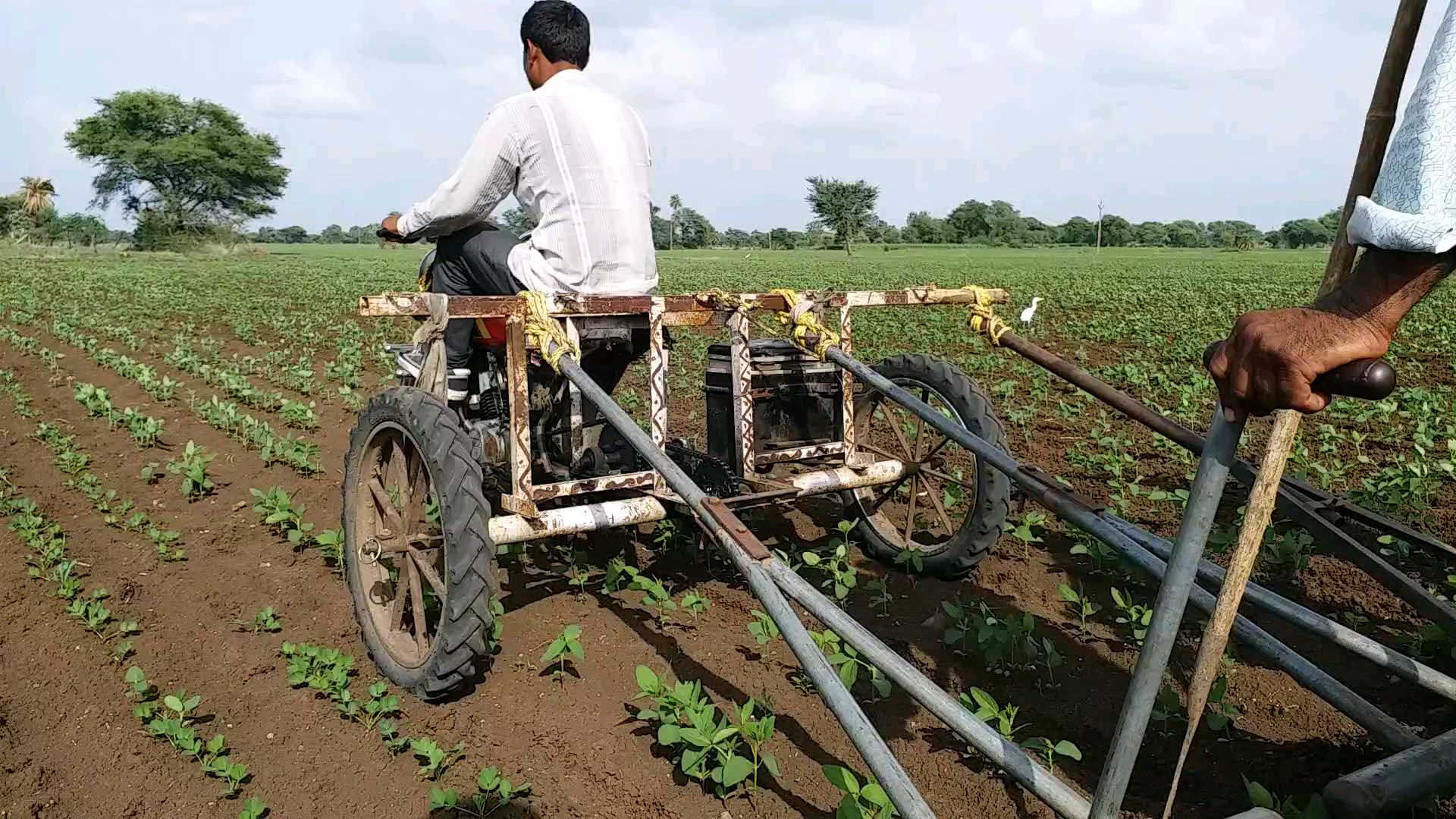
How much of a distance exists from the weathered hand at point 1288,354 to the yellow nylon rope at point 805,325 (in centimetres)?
222

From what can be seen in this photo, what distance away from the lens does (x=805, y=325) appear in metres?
3.70

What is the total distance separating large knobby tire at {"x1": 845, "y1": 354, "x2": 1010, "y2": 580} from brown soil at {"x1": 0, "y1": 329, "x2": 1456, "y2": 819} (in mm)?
197

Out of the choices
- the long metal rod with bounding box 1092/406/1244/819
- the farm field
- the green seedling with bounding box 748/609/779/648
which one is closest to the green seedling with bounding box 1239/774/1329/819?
the farm field

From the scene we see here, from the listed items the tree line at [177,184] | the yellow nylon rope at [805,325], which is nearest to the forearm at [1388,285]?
the yellow nylon rope at [805,325]

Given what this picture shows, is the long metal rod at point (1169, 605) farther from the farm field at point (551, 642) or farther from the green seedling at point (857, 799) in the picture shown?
the farm field at point (551, 642)

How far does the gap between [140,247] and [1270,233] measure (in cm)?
9880

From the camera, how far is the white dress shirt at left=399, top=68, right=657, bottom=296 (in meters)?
3.75

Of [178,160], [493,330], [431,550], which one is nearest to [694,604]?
[431,550]

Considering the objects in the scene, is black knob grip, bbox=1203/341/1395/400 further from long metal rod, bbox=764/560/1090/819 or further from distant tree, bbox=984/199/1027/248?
distant tree, bbox=984/199/1027/248

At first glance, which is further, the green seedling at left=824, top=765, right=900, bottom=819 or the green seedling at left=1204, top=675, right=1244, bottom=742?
the green seedling at left=1204, top=675, right=1244, bottom=742

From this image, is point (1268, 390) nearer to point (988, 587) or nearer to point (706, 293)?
point (706, 293)

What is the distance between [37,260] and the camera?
40.5m

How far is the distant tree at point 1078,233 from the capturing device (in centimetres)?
10112

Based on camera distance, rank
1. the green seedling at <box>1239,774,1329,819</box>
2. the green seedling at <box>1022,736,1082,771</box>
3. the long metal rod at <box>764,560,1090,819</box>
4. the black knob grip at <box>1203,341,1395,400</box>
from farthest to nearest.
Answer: the green seedling at <box>1022,736,1082,771</box> < the green seedling at <box>1239,774,1329,819</box> < the long metal rod at <box>764,560,1090,819</box> < the black knob grip at <box>1203,341,1395,400</box>
